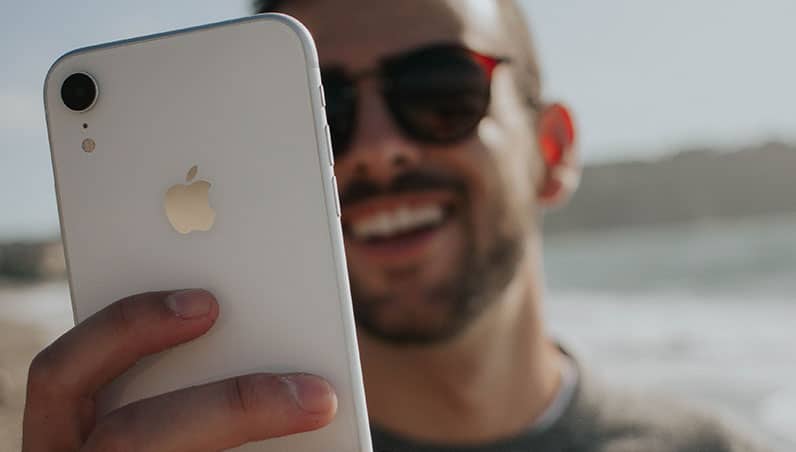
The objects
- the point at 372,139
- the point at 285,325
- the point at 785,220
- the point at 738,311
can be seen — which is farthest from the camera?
the point at 785,220

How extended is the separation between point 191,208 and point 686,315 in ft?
31.2

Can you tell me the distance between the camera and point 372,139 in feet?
6.08

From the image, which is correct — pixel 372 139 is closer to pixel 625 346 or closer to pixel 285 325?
pixel 285 325

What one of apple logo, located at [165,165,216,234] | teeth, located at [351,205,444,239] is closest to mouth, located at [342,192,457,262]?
teeth, located at [351,205,444,239]

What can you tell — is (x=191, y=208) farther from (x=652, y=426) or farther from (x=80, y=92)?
(x=652, y=426)

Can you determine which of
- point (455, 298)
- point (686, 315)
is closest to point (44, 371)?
point (455, 298)

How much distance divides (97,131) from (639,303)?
10627 mm

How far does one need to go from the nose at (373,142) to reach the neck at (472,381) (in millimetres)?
454

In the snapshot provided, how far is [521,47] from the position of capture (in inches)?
87.0

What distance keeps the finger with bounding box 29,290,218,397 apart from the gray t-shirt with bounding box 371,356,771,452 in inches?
45.2

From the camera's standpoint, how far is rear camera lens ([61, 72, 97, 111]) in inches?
40.3

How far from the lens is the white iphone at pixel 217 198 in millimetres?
935

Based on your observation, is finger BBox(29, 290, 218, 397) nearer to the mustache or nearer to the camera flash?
the camera flash

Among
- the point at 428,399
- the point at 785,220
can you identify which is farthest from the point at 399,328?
the point at 785,220
